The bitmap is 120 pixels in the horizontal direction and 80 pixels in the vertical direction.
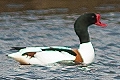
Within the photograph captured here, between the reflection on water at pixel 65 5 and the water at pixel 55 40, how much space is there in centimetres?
22

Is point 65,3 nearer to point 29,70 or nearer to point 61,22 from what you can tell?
point 61,22

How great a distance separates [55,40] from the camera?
1614 centimetres

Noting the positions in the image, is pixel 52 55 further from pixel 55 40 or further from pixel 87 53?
pixel 55 40

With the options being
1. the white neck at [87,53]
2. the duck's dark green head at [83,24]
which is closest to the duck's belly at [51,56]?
the white neck at [87,53]

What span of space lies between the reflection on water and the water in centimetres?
22

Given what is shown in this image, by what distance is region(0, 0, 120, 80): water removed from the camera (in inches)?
490

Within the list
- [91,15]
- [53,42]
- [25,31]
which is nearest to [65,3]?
[25,31]

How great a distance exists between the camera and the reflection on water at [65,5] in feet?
69.1

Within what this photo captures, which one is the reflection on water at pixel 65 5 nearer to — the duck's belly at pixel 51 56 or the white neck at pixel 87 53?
the white neck at pixel 87 53

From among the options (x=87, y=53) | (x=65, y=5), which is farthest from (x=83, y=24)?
(x=65, y=5)

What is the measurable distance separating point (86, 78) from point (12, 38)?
4736 mm

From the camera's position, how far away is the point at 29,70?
42.0 ft

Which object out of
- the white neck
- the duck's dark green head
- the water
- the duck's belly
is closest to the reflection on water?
the water

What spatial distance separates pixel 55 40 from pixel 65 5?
A: 579 cm
